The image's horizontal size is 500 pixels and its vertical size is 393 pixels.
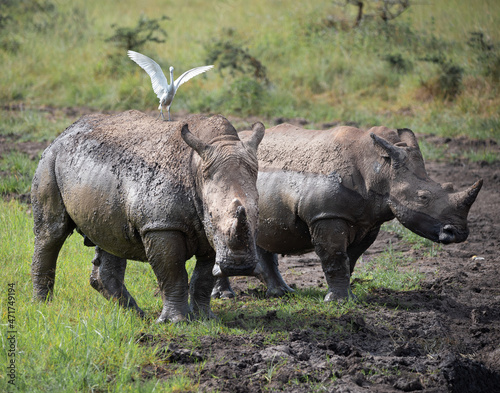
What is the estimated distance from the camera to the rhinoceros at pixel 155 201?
15.0 ft

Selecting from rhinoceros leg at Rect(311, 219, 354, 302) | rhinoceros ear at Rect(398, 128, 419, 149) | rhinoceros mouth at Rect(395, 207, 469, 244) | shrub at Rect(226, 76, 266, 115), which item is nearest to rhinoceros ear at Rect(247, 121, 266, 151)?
rhinoceros leg at Rect(311, 219, 354, 302)

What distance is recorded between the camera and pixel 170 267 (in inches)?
197

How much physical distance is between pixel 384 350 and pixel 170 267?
1.62 meters

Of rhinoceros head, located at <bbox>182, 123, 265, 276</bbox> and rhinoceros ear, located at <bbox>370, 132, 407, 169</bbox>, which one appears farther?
rhinoceros ear, located at <bbox>370, 132, 407, 169</bbox>

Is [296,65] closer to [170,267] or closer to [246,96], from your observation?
[246,96]

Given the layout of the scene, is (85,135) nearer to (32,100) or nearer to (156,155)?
(156,155)

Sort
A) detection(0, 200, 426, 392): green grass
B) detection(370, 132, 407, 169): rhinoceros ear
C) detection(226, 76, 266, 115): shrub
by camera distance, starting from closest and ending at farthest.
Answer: detection(0, 200, 426, 392): green grass < detection(370, 132, 407, 169): rhinoceros ear < detection(226, 76, 266, 115): shrub

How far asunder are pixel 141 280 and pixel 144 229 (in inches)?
74.1

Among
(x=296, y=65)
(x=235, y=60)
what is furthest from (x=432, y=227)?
(x=296, y=65)

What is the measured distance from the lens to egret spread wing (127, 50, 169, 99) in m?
7.05

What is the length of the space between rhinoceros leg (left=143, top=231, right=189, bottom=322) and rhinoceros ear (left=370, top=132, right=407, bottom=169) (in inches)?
75.6

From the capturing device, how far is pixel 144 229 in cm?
493

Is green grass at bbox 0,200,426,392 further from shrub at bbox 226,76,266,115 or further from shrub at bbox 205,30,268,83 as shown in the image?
shrub at bbox 205,30,268,83

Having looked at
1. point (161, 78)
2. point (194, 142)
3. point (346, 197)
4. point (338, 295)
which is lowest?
point (338, 295)
